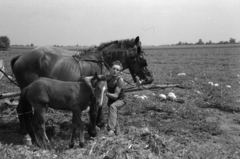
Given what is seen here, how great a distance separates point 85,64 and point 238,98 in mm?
6329

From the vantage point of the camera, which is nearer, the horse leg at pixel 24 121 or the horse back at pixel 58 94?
the horse back at pixel 58 94

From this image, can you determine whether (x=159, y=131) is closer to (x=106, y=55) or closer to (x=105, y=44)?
(x=106, y=55)

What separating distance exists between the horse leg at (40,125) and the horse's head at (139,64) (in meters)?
2.59

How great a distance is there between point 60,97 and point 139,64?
8.07 ft

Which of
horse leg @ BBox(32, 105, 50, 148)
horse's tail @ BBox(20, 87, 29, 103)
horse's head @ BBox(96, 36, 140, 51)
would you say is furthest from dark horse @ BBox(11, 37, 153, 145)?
horse leg @ BBox(32, 105, 50, 148)

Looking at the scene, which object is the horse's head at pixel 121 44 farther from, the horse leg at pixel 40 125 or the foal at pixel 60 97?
the horse leg at pixel 40 125

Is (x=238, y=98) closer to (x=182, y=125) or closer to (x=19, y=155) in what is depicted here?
(x=182, y=125)

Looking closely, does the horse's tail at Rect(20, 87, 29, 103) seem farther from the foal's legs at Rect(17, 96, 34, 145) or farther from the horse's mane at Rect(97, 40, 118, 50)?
the horse's mane at Rect(97, 40, 118, 50)

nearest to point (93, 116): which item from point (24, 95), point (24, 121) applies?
point (24, 95)

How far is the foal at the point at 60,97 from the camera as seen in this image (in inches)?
180

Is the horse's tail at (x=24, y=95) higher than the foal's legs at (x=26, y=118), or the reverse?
the horse's tail at (x=24, y=95)

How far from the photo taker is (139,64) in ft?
20.8

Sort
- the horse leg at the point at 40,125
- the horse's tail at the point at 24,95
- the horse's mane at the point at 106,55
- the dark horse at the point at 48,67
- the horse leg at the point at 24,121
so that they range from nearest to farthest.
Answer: the horse leg at the point at 40,125 → the horse's tail at the point at 24,95 → the horse leg at the point at 24,121 → the dark horse at the point at 48,67 → the horse's mane at the point at 106,55

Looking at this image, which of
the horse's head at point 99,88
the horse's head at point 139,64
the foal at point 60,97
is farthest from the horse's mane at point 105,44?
the horse's head at point 99,88
